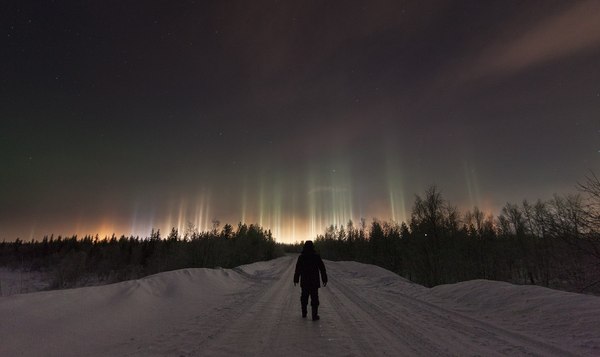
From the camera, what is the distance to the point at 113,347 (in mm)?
6102

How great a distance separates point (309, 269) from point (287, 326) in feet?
7.09

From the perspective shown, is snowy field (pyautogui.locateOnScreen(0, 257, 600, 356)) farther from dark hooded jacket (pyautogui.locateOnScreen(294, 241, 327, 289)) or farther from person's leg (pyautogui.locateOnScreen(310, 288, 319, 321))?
dark hooded jacket (pyautogui.locateOnScreen(294, 241, 327, 289))

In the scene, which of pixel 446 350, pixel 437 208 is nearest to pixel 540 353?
pixel 446 350

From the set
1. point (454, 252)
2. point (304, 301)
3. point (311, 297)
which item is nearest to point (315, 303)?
point (311, 297)

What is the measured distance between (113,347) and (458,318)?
961 centimetres

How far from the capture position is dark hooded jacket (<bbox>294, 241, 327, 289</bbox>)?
9210mm

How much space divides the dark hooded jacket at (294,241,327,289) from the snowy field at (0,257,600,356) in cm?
107

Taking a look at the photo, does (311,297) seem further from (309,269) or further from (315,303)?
(309,269)

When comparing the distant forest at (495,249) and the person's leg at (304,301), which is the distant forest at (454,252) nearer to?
the distant forest at (495,249)

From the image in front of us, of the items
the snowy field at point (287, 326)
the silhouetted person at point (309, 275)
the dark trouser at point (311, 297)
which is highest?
the silhouetted person at point (309, 275)

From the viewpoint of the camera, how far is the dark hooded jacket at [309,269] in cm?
921

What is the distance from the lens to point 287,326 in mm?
7598

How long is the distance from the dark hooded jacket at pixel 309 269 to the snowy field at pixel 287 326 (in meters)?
1.07

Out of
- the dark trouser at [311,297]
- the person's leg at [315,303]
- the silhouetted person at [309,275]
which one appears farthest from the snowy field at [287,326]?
the silhouetted person at [309,275]
